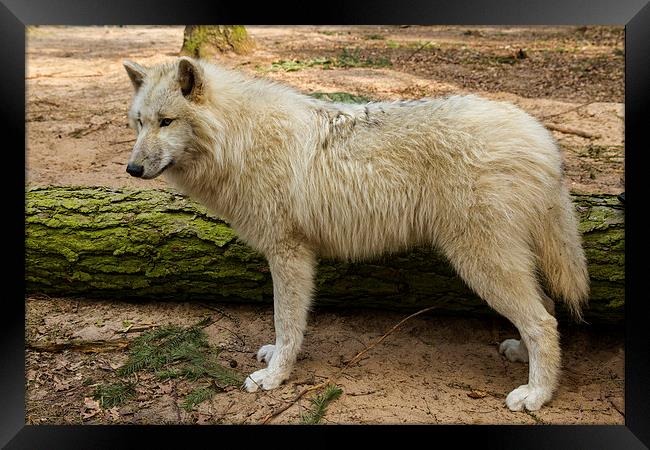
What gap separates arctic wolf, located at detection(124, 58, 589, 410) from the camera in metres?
3.58

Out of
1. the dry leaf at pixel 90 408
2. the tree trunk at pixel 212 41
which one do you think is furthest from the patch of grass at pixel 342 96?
the dry leaf at pixel 90 408

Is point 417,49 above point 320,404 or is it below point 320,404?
above

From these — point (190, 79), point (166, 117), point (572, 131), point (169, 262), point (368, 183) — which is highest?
point (572, 131)

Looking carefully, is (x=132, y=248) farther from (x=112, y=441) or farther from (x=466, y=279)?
(x=466, y=279)

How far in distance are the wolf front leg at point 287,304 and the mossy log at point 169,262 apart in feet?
2.31

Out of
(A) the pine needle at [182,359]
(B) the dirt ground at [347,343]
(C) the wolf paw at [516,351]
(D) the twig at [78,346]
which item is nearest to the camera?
(B) the dirt ground at [347,343]

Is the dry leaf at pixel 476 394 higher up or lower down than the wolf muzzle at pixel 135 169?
lower down

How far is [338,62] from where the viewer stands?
29.0ft

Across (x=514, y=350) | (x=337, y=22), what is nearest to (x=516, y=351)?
(x=514, y=350)

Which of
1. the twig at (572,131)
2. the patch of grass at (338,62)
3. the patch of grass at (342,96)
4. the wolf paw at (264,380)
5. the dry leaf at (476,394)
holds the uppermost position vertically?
the patch of grass at (338,62)

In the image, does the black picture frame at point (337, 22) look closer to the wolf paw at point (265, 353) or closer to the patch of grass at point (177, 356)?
the patch of grass at point (177, 356)

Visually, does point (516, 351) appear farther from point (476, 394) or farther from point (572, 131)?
point (572, 131)

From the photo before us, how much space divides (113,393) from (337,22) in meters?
3.06

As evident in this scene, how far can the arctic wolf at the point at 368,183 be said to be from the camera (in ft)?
11.7
